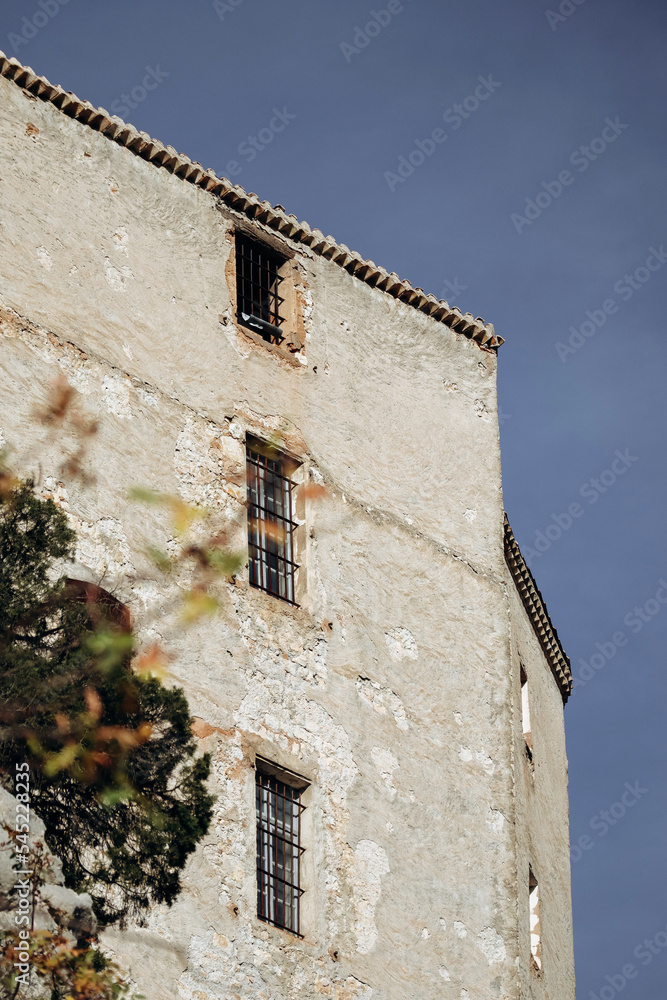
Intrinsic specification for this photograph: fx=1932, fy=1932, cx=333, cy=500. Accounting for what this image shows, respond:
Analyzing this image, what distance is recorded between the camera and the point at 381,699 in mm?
22547

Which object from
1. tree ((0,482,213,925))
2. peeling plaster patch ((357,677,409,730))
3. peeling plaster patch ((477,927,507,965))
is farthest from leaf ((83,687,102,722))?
peeling plaster patch ((477,927,507,965))

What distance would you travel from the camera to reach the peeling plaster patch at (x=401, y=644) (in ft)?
75.7

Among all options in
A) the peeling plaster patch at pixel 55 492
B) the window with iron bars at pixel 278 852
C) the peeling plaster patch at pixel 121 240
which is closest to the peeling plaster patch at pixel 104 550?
the peeling plaster patch at pixel 55 492

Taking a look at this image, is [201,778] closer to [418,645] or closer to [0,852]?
[0,852]

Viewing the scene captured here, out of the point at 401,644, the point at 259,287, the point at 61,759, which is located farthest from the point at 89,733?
the point at 259,287

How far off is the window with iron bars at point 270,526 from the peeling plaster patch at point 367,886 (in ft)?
10.1

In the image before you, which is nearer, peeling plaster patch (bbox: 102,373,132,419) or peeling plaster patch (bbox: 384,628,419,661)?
peeling plaster patch (bbox: 102,373,132,419)

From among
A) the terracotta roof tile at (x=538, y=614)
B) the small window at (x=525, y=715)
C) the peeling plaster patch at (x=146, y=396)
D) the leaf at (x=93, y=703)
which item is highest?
the terracotta roof tile at (x=538, y=614)

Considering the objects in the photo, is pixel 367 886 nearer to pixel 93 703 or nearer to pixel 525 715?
pixel 93 703

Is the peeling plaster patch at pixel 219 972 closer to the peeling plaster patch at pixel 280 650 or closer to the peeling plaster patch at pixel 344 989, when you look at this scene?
the peeling plaster patch at pixel 344 989

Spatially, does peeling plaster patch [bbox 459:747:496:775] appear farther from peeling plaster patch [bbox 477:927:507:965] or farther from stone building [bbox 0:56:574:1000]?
peeling plaster patch [bbox 477:927:507:965]

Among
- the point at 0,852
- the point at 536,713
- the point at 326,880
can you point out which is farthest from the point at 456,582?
the point at 0,852

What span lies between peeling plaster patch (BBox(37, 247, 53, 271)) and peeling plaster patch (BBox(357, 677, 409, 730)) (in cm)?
590

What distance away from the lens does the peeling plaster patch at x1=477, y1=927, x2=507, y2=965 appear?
22.0 m
